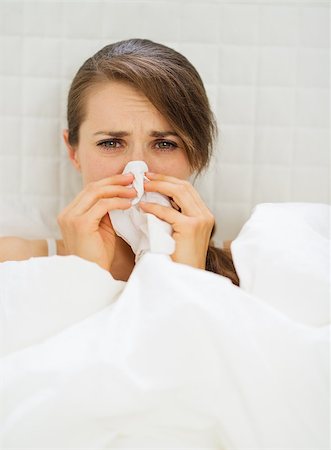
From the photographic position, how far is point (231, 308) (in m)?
0.83

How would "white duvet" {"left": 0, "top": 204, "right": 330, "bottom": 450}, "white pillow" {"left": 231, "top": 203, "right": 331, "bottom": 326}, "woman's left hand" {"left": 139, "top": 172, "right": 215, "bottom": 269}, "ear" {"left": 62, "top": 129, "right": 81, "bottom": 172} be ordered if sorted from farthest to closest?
"ear" {"left": 62, "top": 129, "right": 81, "bottom": 172} → "woman's left hand" {"left": 139, "top": 172, "right": 215, "bottom": 269} → "white pillow" {"left": 231, "top": 203, "right": 331, "bottom": 326} → "white duvet" {"left": 0, "top": 204, "right": 330, "bottom": 450}

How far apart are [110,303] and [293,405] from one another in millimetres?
364

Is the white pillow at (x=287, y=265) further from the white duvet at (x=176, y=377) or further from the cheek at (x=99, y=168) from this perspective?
the cheek at (x=99, y=168)

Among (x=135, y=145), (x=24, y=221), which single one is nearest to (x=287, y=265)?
(x=135, y=145)

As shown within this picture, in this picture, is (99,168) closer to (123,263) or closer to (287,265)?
(123,263)

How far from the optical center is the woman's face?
4.02ft

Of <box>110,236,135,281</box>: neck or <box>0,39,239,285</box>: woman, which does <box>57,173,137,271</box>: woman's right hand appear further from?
<box>110,236,135,281</box>: neck

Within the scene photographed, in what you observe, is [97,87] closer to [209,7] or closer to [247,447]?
[209,7]

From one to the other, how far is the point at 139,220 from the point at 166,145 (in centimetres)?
21

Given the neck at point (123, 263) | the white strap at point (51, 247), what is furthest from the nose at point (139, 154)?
the white strap at point (51, 247)

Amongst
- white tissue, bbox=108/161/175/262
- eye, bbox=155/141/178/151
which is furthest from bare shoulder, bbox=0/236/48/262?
eye, bbox=155/141/178/151

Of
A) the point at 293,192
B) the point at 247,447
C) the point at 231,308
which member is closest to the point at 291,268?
the point at 231,308

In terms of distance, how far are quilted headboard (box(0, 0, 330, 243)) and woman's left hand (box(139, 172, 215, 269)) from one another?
0.39m

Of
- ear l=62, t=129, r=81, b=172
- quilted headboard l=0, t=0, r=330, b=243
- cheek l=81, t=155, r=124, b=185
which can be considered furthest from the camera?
quilted headboard l=0, t=0, r=330, b=243
